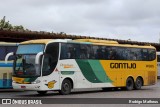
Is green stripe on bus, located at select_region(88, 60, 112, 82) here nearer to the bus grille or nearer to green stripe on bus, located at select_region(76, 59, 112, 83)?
green stripe on bus, located at select_region(76, 59, 112, 83)

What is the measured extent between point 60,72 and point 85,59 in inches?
91.7

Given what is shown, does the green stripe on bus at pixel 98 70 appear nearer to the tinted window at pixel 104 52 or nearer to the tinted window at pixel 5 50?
the tinted window at pixel 104 52

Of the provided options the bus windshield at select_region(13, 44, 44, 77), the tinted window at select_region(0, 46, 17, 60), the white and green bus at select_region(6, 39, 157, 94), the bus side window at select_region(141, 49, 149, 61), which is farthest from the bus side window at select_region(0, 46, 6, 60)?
the bus side window at select_region(141, 49, 149, 61)

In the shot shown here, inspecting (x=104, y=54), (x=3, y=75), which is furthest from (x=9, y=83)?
(x=104, y=54)

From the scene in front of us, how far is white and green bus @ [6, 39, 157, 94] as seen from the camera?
21969mm

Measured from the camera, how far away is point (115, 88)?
29.3 metres

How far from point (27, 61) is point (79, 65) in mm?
3290

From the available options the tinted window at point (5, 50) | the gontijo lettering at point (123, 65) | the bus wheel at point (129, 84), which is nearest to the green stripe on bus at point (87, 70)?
the gontijo lettering at point (123, 65)

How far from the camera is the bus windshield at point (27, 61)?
21.9 m

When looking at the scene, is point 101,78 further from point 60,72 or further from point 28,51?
point 28,51

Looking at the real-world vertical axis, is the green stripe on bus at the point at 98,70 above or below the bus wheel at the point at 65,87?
above

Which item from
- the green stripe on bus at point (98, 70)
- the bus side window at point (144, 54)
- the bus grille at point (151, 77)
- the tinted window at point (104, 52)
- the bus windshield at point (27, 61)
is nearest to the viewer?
the bus windshield at point (27, 61)

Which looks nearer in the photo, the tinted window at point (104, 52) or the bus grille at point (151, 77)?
the tinted window at point (104, 52)

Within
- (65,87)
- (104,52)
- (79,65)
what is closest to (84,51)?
(79,65)
